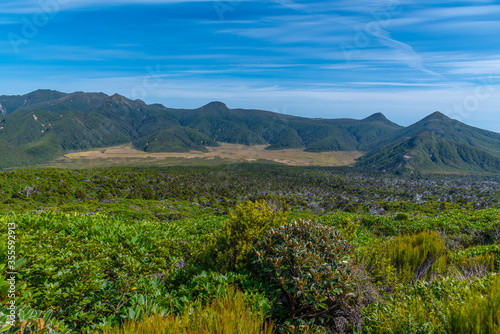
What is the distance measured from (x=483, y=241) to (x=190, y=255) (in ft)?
32.3

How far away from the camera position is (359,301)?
3.90 meters

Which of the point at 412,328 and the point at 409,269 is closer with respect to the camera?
the point at 412,328

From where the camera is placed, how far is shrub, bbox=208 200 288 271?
4598mm

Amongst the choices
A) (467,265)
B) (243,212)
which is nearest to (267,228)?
(243,212)

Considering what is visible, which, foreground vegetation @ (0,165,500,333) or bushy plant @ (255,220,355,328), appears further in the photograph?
bushy plant @ (255,220,355,328)

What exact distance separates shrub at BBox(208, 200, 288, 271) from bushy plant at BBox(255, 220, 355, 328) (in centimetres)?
43

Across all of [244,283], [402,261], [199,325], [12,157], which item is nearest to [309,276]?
[244,283]

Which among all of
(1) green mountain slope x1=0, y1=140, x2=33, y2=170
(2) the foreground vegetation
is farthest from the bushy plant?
(1) green mountain slope x1=0, y1=140, x2=33, y2=170

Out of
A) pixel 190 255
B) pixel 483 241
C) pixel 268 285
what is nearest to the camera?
pixel 268 285

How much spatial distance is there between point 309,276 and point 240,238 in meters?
1.62

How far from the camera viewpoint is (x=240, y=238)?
4797 millimetres

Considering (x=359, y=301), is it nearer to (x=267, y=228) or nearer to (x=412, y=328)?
(x=412, y=328)

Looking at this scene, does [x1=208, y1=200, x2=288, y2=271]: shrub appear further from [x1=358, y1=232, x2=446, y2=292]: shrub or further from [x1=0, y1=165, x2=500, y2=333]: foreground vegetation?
[x1=358, y1=232, x2=446, y2=292]: shrub

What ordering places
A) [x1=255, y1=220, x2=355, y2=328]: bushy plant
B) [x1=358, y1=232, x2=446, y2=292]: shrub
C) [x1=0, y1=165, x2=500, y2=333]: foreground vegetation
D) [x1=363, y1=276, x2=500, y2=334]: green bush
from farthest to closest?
[x1=358, y1=232, x2=446, y2=292]: shrub < [x1=255, y1=220, x2=355, y2=328]: bushy plant < [x1=0, y1=165, x2=500, y2=333]: foreground vegetation < [x1=363, y1=276, x2=500, y2=334]: green bush
